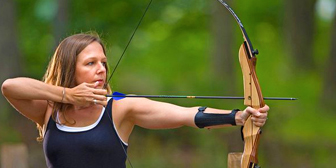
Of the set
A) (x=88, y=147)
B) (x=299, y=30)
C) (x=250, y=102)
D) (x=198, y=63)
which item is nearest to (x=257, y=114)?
(x=250, y=102)

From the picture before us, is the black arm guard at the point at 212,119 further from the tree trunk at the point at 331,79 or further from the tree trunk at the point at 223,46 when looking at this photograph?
the tree trunk at the point at 223,46

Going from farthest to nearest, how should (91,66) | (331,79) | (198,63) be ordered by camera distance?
1. (198,63)
2. (331,79)
3. (91,66)

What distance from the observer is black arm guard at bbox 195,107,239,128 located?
114 inches

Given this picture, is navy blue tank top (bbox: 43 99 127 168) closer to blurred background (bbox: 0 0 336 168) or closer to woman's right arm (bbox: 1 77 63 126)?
woman's right arm (bbox: 1 77 63 126)

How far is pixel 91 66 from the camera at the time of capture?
121 inches

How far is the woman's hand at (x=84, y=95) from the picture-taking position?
2977 millimetres

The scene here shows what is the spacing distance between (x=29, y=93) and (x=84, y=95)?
23 centimetres

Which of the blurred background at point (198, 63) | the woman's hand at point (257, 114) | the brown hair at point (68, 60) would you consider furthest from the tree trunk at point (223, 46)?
the woman's hand at point (257, 114)

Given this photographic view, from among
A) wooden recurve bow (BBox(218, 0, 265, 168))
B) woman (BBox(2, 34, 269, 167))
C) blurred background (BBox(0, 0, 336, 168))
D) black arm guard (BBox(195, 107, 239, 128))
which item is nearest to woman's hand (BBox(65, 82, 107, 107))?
woman (BBox(2, 34, 269, 167))

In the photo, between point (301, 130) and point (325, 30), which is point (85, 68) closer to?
point (301, 130)

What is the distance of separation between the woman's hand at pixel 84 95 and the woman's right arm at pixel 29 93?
44mm

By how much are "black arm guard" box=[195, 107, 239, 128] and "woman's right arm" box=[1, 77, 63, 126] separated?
57 centimetres

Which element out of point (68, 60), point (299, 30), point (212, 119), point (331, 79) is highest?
point (68, 60)

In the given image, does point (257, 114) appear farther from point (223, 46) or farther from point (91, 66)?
point (223, 46)
